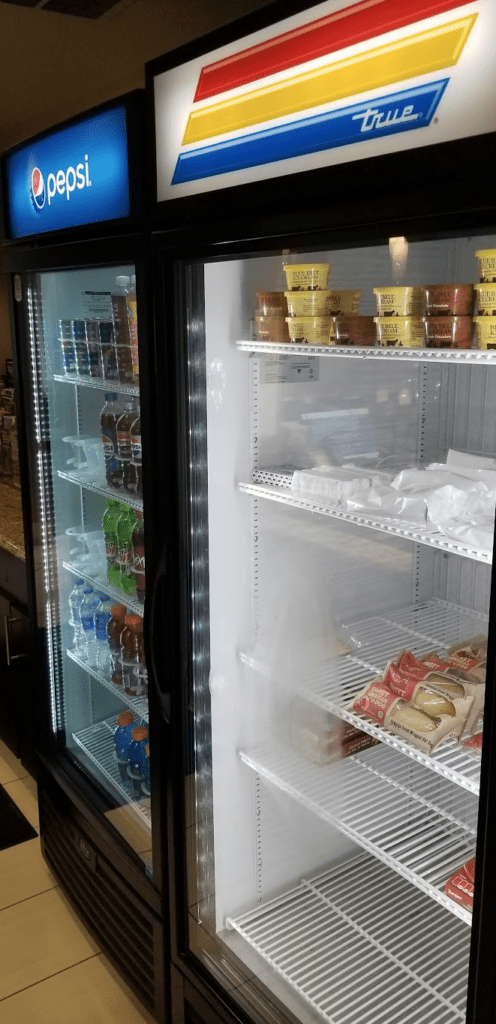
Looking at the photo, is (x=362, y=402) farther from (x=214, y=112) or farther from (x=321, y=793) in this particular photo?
(x=321, y=793)

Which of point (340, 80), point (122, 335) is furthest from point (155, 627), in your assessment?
point (340, 80)

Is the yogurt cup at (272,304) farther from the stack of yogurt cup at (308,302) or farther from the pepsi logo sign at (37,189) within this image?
the pepsi logo sign at (37,189)

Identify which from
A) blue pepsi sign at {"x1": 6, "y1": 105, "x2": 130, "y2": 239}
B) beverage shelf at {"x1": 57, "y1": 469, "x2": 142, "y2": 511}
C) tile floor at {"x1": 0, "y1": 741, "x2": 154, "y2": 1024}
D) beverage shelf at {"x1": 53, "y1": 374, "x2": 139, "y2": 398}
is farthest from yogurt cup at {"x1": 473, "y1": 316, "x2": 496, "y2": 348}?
tile floor at {"x1": 0, "y1": 741, "x2": 154, "y2": 1024}

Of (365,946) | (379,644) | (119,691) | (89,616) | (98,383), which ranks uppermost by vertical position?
(98,383)

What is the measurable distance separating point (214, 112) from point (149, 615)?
1.08m

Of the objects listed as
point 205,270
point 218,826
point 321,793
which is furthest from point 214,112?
point 218,826

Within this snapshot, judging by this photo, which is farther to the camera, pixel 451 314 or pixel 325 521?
pixel 325 521

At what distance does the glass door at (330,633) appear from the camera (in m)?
1.67

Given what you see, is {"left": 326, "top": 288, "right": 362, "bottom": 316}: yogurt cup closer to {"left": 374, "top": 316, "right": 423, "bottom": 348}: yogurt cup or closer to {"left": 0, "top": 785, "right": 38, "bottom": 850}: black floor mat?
{"left": 374, "top": 316, "right": 423, "bottom": 348}: yogurt cup

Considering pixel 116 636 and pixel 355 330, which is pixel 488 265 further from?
pixel 116 636

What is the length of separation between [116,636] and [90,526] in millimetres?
407

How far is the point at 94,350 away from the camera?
100 inches

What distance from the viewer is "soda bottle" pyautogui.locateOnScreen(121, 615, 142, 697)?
2.71 meters

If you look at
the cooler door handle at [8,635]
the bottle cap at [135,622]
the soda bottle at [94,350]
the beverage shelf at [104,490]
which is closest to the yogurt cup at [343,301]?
the beverage shelf at [104,490]
